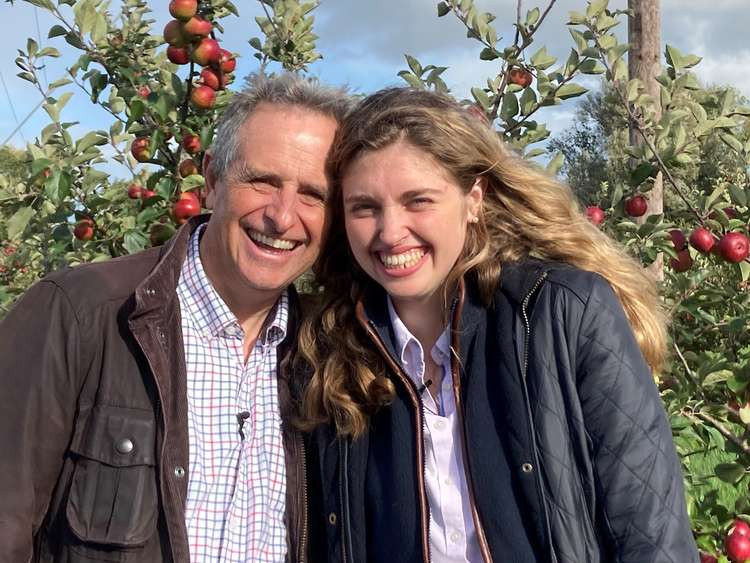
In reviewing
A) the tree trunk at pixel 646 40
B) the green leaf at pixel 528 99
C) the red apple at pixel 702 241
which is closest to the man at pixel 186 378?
the green leaf at pixel 528 99

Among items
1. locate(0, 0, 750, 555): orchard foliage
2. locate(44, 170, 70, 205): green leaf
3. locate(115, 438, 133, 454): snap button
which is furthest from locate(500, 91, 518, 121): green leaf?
locate(115, 438, 133, 454): snap button

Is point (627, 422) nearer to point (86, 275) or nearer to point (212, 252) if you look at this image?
point (212, 252)

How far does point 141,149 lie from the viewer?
8.16 feet

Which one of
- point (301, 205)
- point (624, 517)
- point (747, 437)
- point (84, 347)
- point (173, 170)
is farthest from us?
point (747, 437)

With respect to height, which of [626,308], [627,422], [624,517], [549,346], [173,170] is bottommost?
[624,517]

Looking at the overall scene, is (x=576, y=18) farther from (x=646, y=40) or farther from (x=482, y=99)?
(x=646, y=40)

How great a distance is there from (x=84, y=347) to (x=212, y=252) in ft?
1.26

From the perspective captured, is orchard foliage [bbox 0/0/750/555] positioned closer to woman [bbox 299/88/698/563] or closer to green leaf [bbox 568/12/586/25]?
green leaf [bbox 568/12/586/25]

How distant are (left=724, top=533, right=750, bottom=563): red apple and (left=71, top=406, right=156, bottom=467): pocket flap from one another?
1686 millimetres

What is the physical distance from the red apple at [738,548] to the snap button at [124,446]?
1.73 m

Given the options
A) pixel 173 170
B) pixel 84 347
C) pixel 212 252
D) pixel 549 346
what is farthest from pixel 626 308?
pixel 173 170

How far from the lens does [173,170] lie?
256cm

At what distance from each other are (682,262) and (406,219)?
1.51 metres

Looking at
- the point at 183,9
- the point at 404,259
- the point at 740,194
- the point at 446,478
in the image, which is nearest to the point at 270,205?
the point at 404,259
